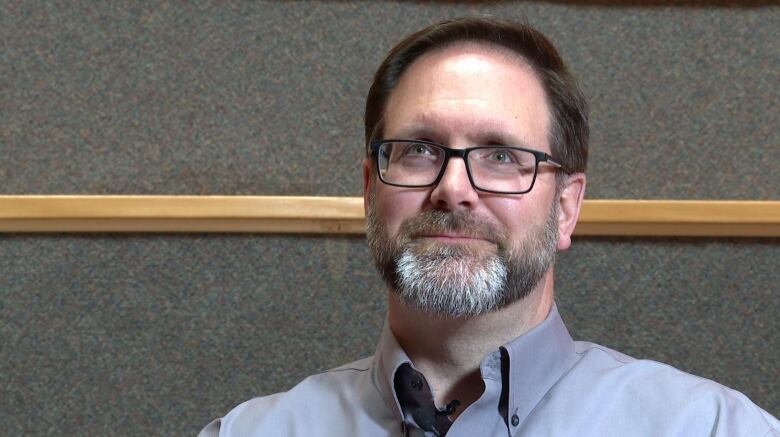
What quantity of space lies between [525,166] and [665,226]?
1.24ft

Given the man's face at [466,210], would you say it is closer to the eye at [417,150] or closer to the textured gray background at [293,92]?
the eye at [417,150]

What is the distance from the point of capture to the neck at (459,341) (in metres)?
0.72

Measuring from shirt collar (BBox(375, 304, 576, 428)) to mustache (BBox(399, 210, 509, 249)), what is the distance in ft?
0.31

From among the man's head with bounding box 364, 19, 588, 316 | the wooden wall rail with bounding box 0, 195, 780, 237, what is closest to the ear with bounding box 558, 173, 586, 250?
the man's head with bounding box 364, 19, 588, 316

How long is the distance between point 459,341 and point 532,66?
0.87ft

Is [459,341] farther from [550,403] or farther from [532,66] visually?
[532,66]

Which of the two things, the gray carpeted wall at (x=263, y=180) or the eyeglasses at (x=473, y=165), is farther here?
the gray carpeted wall at (x=263, y=180)

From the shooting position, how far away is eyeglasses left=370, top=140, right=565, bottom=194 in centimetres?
70

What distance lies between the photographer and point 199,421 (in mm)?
1021

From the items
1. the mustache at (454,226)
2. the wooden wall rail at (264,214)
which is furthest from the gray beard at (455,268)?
the wooden wall rail at (264,214)

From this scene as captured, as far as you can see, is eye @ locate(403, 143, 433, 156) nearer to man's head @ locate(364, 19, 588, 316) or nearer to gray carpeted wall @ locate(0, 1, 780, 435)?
man's head @ locate(364, 19, 588, 316)

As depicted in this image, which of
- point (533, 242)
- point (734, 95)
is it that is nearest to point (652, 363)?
point (533, 242)

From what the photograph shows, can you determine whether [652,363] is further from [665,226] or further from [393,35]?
[393,35]

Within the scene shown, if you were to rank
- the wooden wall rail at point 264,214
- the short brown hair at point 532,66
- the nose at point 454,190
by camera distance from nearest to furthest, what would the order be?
the nose at point 454,190, the short brown hair at point 532,66, the wooden wall rail at point 264,214
